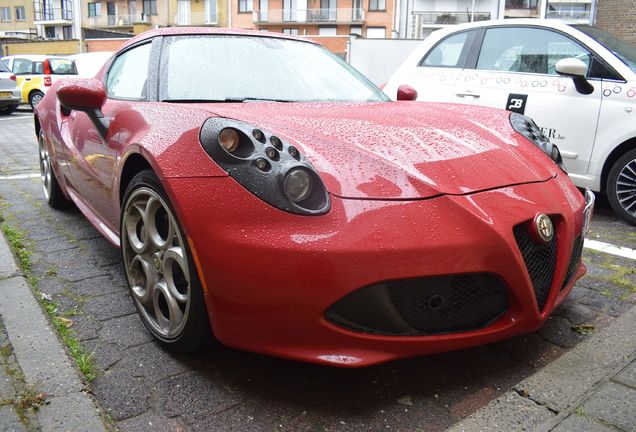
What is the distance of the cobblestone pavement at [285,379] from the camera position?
1.77m

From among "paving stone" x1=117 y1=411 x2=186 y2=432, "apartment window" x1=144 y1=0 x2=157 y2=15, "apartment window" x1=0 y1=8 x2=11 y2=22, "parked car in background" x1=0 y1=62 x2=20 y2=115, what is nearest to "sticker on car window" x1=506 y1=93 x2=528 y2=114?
"paving stone" x1=117 y1=411 x2=186 y2=432

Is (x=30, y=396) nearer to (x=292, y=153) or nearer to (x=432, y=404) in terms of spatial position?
(x=292, y=153)

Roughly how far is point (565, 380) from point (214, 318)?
1225 millimetres

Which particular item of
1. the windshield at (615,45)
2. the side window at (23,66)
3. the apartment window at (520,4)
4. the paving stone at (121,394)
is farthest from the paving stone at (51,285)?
the apartment window at (520,4)

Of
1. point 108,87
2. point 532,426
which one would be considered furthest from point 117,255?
point 532,426

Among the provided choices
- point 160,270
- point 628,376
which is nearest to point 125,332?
point 160,270

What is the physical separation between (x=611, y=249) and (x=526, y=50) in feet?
6.58

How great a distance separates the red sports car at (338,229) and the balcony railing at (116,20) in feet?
187

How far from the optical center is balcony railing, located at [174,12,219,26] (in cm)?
5119

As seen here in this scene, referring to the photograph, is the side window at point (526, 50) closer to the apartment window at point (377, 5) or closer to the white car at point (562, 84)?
the white car at point (562, 84)

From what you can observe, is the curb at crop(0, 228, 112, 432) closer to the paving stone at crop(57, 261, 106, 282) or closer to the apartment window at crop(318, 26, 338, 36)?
the paving stone at crop(57, 261, 106, 282)

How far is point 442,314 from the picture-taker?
1.79m

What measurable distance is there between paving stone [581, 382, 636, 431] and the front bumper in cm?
32

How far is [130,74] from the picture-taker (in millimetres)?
2947
